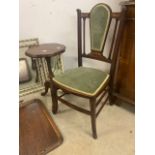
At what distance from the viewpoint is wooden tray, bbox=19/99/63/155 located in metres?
1.61

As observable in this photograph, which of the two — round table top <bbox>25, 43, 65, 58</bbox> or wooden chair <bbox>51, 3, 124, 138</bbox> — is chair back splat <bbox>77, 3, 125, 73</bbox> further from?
round table top <bbox>25, 43, 65, 58</bbox>

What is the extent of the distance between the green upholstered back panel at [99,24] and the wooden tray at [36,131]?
80cm

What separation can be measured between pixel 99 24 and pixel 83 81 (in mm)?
569

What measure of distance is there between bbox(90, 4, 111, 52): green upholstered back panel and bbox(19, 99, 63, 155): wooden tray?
0.80 meters

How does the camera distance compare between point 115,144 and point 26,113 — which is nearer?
point 115,144

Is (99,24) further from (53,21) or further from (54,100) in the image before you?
(54,100)

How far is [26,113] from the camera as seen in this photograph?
2031 millimetres

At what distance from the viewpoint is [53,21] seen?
2322 mm

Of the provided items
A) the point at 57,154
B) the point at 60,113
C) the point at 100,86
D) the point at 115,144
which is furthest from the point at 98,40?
the point at 57,154

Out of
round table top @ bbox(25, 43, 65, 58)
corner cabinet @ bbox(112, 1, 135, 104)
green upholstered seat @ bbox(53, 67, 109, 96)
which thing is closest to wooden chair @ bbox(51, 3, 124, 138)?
green upholstered seat @ bbox(53, 67, 109, 96)

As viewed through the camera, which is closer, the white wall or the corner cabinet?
the corner cabinet
